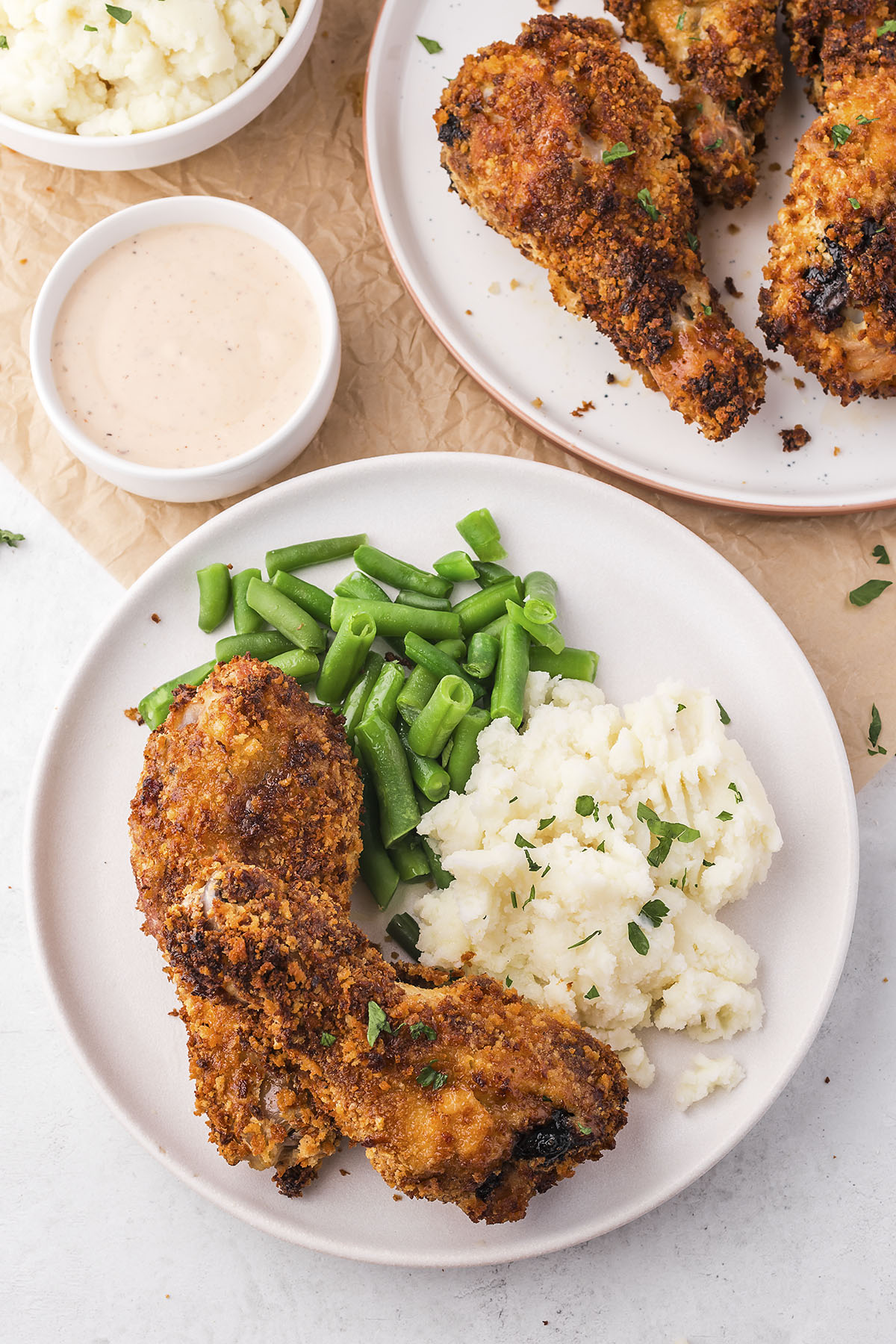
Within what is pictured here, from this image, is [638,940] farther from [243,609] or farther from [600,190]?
[600,190]

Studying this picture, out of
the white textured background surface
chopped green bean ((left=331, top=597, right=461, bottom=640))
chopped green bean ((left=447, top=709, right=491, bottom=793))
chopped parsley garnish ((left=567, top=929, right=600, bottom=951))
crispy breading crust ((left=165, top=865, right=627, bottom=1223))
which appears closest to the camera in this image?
crispy breading crust ((left=165, top=865, right=627, bottom=1223))

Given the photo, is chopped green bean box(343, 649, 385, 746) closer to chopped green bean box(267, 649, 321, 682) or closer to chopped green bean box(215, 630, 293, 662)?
chopped green bean box(267, 649, 321, 682)

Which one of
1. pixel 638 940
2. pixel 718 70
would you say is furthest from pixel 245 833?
pixel 718 70

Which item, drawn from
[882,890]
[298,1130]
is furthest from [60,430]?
[882,890]

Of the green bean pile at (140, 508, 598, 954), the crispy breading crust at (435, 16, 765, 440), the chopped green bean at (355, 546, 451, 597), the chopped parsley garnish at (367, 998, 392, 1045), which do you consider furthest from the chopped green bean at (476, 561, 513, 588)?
the chopped parsley garnish at (367, 998, 392, 1045)

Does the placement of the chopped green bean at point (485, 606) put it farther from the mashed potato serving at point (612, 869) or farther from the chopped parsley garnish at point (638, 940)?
the chopped parsley garnish at point (638, 940)

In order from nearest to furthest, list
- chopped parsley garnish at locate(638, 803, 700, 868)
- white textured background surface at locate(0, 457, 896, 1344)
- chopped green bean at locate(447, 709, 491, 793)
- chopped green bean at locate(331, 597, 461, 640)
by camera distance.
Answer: chopped parsley garnish at locate(638, 803, 700, 868) → chopped green bean at locate(447, 709, 491, 793) → chopped green bean at locate(331, 597, 461, 640) → white textured background surface at locate(0, 457, 896, 1344)

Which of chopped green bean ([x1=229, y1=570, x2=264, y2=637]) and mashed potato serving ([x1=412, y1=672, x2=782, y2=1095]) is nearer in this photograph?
mashed potato serving ([x1=412, y1=672, x2=782, y2=1095])

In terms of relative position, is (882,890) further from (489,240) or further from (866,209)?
(489,240)
